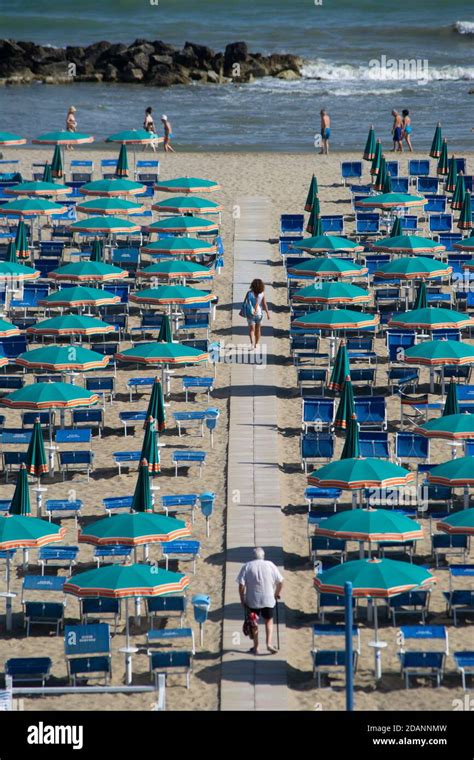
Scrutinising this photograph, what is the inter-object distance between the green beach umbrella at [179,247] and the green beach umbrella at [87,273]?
1357mm

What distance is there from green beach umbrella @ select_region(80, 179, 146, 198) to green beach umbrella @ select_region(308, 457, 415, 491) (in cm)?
1477

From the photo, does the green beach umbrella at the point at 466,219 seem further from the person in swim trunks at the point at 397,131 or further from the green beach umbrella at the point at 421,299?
the person in swim trunks at the point at 397,131

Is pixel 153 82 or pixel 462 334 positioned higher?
pixel 153 82

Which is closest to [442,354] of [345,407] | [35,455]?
[345,407]

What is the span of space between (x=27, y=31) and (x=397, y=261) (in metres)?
54.3

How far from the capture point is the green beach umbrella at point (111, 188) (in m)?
32.0

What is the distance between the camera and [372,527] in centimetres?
1667

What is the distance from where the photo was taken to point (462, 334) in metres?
26.6

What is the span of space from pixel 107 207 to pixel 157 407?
34.1ft

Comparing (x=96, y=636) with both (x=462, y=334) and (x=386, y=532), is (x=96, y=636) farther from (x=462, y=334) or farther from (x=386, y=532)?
(x=462, y=334)

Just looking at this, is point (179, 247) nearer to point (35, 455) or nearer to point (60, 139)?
point (35, 455)

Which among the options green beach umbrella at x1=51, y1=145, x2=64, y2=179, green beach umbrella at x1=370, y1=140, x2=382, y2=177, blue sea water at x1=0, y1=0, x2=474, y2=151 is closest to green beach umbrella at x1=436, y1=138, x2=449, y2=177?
green beach umbrella at x1=370, y1=140, x2=382, y2=177
